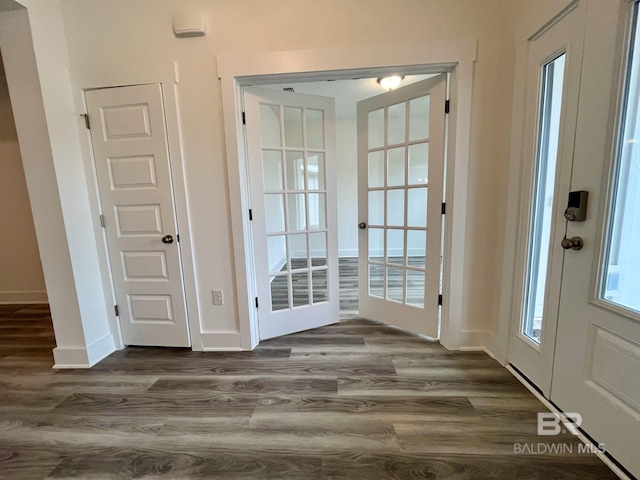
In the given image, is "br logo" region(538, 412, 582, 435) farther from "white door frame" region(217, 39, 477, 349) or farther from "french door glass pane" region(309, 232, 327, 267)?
"french door glass pane" region(309, 232, 327, 267)

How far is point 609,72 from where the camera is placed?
3.77ft

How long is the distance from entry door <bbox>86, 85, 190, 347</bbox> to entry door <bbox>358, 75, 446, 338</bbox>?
1649 mm

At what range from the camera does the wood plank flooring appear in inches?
48.1

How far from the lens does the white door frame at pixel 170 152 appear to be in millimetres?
1942

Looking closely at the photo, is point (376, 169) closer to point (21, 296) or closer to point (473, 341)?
point (473, 341)

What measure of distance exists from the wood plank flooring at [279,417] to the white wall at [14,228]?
1.56 meters

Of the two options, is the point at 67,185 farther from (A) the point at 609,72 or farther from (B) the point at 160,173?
(A) the point at 609,72

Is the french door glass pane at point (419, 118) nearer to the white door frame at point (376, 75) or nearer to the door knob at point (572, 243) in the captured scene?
the white door frame at point (376, 75)

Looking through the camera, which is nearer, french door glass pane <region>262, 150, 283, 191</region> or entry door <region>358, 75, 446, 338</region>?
entry door <region>358, 75, 446, 338</region>

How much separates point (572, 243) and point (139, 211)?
9.19 feet

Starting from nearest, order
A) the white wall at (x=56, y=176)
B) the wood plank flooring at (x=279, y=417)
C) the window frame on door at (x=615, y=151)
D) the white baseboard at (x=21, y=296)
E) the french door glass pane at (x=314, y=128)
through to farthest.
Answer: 1. the window frame on door at (x=615, y=151)
2. the wood plank flooring at (x=279, y=417)
3. the white wall at (x=56, y=176)
4. the french door glass pane at (x=314, y=128)
5. the white baseboard at (x=21, y=296)

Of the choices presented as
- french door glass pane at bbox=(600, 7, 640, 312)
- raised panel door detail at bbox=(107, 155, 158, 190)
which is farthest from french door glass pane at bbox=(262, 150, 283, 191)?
french door glass pane at bbox=(600, 7, 640, 312)

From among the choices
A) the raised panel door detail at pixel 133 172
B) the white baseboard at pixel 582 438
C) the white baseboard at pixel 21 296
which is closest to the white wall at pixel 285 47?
the raised panel door detail at pixel 133 172

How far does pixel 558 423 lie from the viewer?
1.40 m
